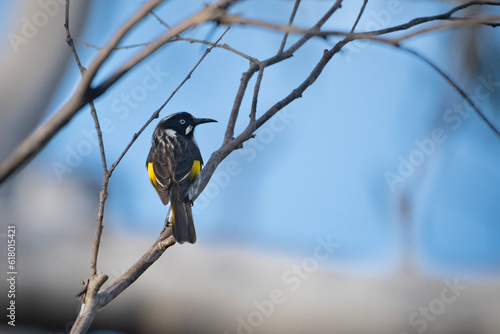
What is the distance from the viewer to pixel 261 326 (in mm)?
3902

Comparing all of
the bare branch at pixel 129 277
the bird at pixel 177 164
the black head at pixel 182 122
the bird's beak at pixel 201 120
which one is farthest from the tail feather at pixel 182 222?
the black head at pixel 182 122

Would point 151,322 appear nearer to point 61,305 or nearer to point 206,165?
point 61,305

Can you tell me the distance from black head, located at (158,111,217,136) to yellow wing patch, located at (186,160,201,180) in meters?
0.62

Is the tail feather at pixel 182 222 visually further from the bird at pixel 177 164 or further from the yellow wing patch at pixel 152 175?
the yellow wing patch at pixel 152 175

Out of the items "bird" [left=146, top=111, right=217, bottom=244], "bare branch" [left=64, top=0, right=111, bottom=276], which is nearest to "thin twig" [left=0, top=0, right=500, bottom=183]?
"bare branch" [left=64, top=0, right=111, bottom=276]

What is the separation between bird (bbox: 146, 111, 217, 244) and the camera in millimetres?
3477

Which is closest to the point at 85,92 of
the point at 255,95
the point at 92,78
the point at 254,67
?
the point at 92,78

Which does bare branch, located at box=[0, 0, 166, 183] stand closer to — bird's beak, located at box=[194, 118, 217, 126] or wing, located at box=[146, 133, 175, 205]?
wing, located at box=[146, 133, 175, 205]

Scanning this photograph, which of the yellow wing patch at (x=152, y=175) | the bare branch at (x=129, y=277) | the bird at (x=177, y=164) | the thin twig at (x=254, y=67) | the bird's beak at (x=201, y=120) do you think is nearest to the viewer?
the bare branch at (x=129, y=277)

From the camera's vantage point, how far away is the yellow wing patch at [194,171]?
3.94m

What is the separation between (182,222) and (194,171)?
3.07 feet

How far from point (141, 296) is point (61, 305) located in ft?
1.62

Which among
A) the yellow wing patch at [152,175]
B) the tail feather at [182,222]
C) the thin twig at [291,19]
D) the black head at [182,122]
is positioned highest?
the black head at [182,122]

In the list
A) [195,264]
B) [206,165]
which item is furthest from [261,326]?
[206,165]
